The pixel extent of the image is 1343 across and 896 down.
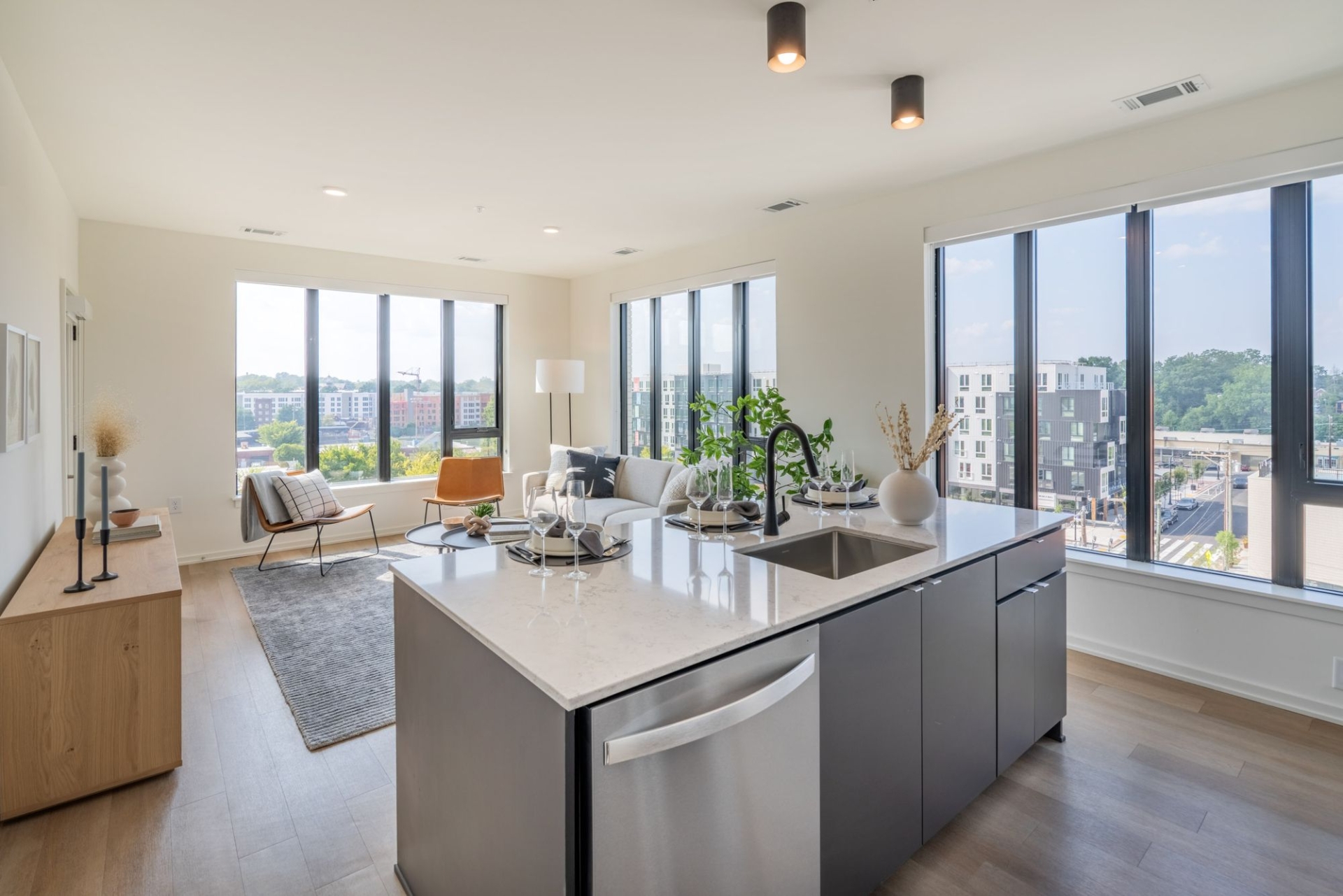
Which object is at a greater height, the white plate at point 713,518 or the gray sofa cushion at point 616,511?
the white plate at point 713,518

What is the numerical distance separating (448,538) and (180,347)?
2.84 metres

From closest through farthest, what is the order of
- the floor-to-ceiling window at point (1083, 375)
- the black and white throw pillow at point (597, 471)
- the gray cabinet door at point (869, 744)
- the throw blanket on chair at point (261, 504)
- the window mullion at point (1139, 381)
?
the gray cabinet door at point (869, 744) < the window mullion at point (1139, 381) < the floor-to-ceiling window at point (1083, 375) < the throw blanket on chair at point (261, 504) < the black and white throw pillow at point (597, 471)

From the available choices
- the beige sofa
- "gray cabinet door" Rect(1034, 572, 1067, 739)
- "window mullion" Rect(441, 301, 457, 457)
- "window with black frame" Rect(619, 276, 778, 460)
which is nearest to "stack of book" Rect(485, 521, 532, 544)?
the beige sofa

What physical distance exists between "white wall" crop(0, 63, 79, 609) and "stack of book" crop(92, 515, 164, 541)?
0.66 feet

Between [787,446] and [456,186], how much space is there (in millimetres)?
2542

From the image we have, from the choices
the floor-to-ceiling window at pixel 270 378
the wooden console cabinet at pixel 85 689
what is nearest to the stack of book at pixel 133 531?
the wooden console cabinet at pixel 85 689

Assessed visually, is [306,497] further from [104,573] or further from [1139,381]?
[1139,381]

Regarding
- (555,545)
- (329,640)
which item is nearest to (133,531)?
(329,640)

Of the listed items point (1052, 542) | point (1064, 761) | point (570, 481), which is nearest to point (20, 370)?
point (570, 481)

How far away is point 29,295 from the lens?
2844 millimetres

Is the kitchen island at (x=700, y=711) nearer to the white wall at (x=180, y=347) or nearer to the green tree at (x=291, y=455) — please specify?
the white wall at (x=180, y=347)

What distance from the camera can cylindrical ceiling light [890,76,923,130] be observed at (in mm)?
2523

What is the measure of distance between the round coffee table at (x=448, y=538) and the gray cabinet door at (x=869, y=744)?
8.27 ft

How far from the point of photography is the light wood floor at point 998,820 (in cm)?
177
